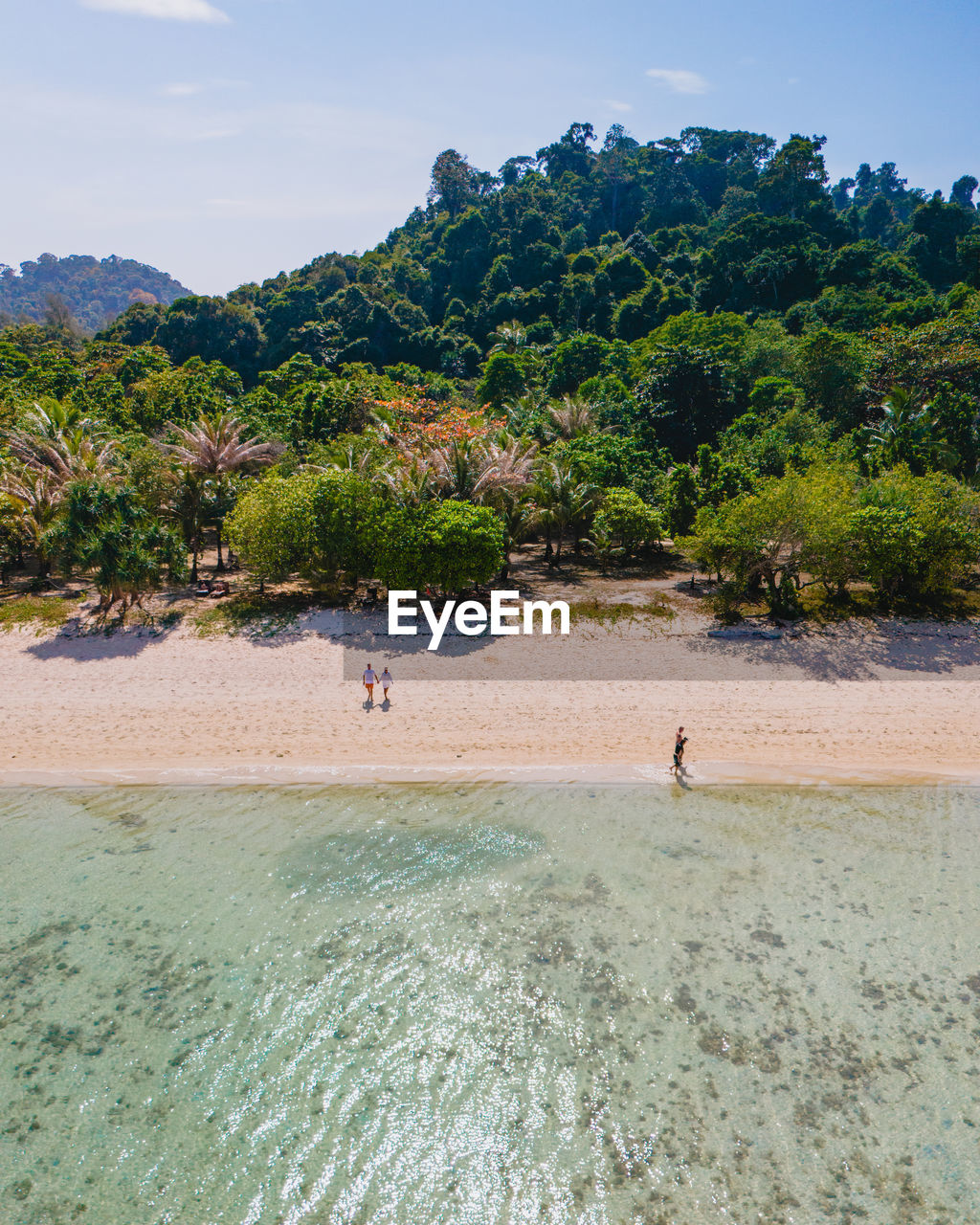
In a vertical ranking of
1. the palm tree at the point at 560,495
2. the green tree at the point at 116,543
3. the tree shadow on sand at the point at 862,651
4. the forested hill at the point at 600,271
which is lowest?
the tree shadow on sand at the point at 862,651

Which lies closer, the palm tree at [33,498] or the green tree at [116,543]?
the green tree at [116,543]

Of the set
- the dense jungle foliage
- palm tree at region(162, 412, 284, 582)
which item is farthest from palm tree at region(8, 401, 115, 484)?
palm tree at region(162, 412, 284, 582)

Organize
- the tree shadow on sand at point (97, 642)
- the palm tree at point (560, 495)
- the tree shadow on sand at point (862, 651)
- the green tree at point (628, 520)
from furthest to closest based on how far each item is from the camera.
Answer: the palm tree at point (560, 495)
the green tree at point (628, 520)
the tree shadow on sand at point (97, 642)
the tree shadow on sand at point (862, 651)

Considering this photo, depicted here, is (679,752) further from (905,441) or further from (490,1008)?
(905,441)

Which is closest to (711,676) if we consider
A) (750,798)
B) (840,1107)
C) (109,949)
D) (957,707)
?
(750,798)

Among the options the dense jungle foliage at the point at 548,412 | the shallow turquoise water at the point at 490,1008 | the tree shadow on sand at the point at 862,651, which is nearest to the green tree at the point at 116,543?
the dense jungle foliage at the point at 548,412

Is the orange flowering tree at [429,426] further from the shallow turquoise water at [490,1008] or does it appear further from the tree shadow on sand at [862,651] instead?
the shallow turquoise water at [490,1008]
